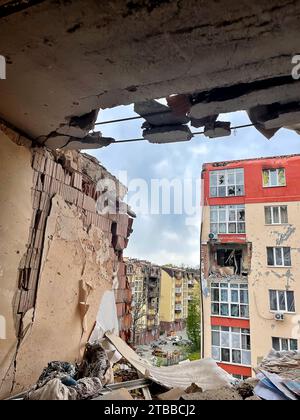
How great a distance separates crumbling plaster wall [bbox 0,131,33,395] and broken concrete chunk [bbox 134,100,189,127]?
0.91 meters

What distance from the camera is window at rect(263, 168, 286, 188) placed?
34.4 feet

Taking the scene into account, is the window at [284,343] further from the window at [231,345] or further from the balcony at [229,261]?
the balcony at [229,261]

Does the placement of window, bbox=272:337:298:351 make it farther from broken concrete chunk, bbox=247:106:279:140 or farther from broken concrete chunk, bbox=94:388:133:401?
broken concrete chunk, bbox=247:106:279:140

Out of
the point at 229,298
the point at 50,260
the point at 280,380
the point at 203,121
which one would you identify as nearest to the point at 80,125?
the point at 203,121

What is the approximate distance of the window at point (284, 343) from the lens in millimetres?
9648

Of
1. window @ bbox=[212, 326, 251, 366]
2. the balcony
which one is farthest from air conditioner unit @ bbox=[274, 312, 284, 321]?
the balcony

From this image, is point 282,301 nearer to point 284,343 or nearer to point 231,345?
point 284,343

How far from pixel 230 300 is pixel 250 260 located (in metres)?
1.78

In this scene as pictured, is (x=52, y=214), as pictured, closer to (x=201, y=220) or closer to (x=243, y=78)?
(x=243, y=78)

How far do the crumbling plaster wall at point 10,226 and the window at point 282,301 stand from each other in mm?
10214

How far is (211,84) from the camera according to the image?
4.72 ft

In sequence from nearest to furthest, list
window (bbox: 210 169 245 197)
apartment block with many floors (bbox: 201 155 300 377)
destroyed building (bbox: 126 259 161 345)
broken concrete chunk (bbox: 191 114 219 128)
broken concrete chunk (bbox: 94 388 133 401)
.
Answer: broken concrete chunk (bbox: 94 388 133 401), broken concrete chunk (bbox: 191 114 219 128), apartment block with many floors (bbox: 201 155 300 377), window (bbox: 210 169 245 197), destroyed building (bbox: 126 259 161 345)
